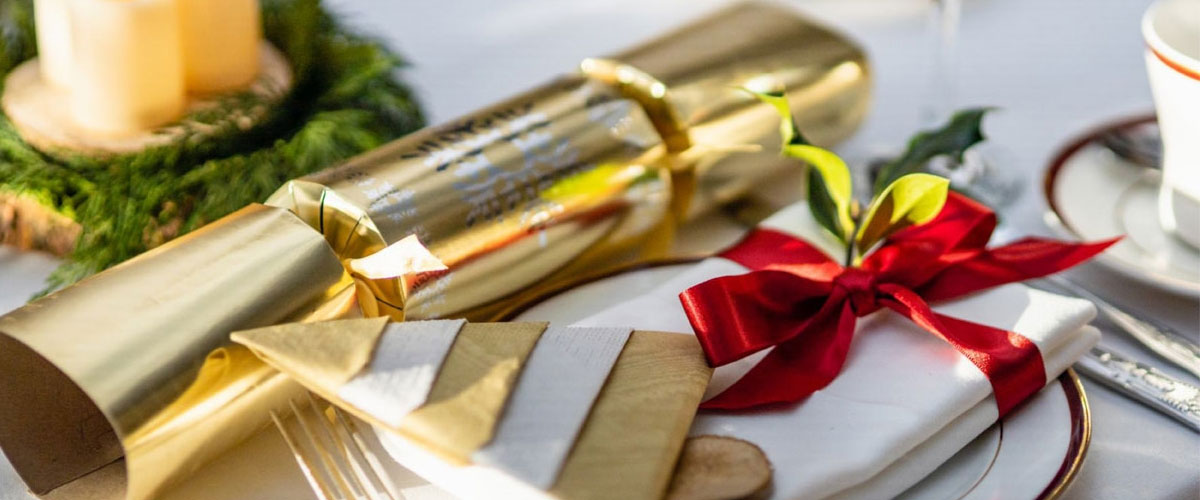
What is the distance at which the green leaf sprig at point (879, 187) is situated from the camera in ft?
1.44

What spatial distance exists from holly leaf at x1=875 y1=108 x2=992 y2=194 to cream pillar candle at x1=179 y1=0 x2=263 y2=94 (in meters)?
0.31

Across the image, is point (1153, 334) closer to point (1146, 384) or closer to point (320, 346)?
point (1146, 384)

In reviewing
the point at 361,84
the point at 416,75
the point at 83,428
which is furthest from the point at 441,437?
the point at 416,75

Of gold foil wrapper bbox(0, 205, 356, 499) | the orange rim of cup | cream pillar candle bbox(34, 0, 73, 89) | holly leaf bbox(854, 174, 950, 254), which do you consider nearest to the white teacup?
the orange rim of cup

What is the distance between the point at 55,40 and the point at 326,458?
10.9 inches

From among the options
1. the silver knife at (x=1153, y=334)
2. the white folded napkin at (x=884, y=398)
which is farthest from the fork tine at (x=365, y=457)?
the silver knife at (x=1153, y=334)

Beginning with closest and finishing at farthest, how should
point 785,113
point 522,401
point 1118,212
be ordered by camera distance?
1. point 522,401
2. point 785,113
3. point 1118,212

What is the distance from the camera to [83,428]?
393mm

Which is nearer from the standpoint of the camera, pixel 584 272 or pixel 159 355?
pixel 159 355

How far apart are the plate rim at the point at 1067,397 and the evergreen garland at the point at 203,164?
129 mm

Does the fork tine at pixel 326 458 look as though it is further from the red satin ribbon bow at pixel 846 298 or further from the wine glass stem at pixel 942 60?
the wine glass stem at pixel 942 60

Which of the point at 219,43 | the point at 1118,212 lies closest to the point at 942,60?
the point at 1118,212

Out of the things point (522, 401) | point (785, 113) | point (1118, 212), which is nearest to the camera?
point (522, 401)

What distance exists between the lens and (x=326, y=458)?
36cm
